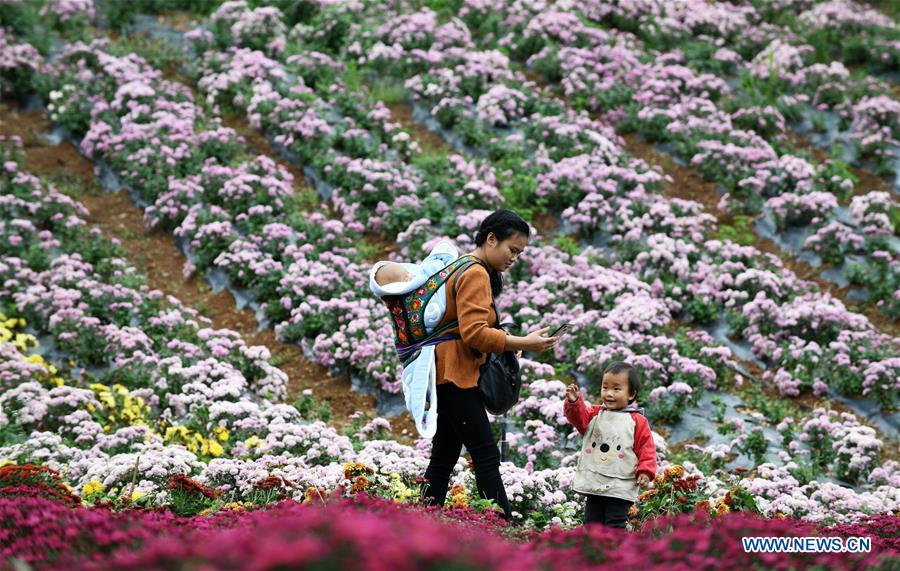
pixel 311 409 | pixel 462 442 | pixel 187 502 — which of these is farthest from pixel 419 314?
pixel 311 409

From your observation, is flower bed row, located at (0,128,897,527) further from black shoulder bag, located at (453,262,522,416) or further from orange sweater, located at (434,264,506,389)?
orange sweater, located at (434,264,506,389)

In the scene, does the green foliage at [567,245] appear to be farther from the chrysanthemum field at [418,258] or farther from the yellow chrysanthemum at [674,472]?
the yellow chrysanthemum at [674,472]

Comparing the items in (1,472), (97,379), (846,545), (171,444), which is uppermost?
(846,545)

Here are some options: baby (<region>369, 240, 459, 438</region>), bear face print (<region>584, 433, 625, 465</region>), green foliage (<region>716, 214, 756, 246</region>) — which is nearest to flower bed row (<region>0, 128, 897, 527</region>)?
baby (<region>369, 240, 459, 438</region>)

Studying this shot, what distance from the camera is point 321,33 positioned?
15922 millimetres

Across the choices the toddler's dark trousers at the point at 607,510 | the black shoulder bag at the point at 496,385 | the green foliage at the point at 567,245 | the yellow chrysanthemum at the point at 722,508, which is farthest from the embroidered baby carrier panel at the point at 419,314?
the green foliage at the point at 567,245

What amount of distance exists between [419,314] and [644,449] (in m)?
1.45

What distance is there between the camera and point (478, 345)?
5359 millimetres

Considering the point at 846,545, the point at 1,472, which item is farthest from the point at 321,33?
the point at 846,545

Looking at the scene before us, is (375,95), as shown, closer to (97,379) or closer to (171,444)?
(97,379)

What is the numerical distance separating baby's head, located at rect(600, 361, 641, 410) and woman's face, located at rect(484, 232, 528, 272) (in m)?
0.84

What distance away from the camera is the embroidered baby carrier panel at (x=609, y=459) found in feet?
17.9

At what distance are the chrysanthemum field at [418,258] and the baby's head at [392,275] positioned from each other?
119 cm

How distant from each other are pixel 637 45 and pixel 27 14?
9.96m
